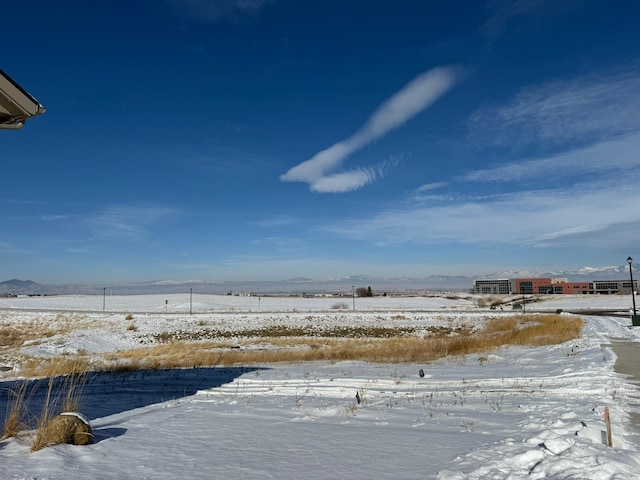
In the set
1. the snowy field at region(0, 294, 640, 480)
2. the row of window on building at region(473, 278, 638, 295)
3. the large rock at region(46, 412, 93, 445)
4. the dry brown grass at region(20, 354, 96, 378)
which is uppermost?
the row of window on building at region(473, 278, 638, 295)

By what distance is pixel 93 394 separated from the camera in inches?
512

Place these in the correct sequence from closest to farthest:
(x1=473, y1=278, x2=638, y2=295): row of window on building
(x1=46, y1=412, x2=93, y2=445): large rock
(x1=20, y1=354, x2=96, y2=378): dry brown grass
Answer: (x1=46, y1=412, x2=93, y2=445): large rock → (x1=20, y1=354, x2=96, y2=378): dry brown grass → (x1=473, y1=278, x2=638, y2=295): row of window on building

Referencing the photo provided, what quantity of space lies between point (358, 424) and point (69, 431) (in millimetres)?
4652

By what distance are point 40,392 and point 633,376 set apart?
16.2m

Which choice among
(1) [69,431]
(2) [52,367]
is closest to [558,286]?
(2) [52,367]

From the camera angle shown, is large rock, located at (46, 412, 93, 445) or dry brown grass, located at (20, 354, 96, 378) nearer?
large rock, located at (46, 412, 93, 445)

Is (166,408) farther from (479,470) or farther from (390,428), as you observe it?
(479,470)

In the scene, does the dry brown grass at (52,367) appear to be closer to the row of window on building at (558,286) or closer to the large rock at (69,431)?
the large rock at (69,431)

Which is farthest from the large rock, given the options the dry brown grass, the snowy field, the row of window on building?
the row of window on building

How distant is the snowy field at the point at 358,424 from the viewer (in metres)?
5.54

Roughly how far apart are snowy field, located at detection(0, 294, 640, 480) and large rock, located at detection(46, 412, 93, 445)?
7.8 inches

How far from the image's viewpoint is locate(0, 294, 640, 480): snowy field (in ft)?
18.2

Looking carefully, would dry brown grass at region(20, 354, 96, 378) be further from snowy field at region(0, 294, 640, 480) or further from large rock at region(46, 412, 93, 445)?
large rock at region(46, 412, 93, 445)

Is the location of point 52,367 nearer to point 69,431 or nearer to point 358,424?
point 69,431
